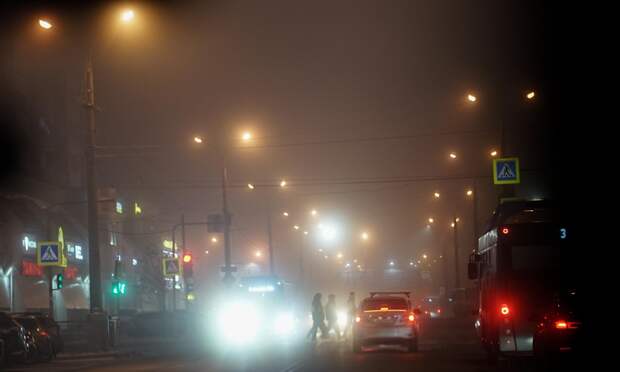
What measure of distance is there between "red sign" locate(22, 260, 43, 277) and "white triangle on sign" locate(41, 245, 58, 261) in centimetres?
1678

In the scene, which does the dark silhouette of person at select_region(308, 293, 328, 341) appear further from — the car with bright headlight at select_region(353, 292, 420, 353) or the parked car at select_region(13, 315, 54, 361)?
the parked car at select_region(13, 315, 54, 361)

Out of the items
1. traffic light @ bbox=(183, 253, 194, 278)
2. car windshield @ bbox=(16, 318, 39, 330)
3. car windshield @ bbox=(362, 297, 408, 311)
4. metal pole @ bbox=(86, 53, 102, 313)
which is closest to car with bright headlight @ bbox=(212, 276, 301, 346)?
traffic light @ bbox=(183, 253, 194, 278)

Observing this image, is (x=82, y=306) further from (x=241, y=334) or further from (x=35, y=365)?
(x=35, y=365)

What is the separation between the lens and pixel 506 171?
1455 inches

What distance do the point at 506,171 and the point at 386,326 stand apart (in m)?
11.9

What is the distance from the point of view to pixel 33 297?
51250mm

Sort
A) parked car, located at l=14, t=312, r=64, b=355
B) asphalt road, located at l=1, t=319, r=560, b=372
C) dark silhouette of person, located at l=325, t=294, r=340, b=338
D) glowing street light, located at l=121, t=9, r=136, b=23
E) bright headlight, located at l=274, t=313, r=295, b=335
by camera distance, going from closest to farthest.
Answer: asphalt road, located at l=1, t=319, r=560, b=372 < glowing street light, located at l=121, t=9, r=136, b=23 < parked car, located at l=14, t=312, r=64, b=355 < dark silhouette of person, located at l=325, t=294, r=340, b=338 < bright headlight, located at l=274, t=313, r=295, b=335

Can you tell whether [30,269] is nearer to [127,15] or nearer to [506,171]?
[127,15]

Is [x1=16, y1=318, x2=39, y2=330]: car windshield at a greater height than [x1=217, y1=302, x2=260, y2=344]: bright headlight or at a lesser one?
greater

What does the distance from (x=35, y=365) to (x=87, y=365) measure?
6.45 feet

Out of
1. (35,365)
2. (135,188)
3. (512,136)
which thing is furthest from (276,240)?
(35,365)

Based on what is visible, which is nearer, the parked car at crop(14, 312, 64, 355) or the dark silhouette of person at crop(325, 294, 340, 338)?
the parked car at crop(14, 312, 64, 355)

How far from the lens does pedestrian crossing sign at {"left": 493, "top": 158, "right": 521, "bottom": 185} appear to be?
37.0 m

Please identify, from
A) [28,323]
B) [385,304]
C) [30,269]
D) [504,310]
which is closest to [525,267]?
[504,310]
